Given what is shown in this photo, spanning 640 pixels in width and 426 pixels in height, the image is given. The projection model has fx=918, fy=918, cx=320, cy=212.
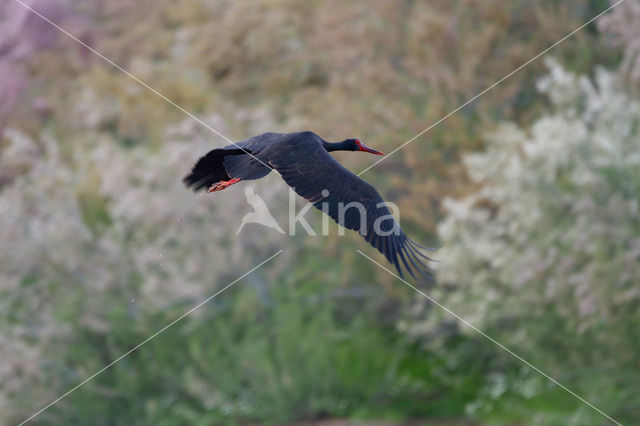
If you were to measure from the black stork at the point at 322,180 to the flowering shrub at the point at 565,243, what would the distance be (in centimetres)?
504

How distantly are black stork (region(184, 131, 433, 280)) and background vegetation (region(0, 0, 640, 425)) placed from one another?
525 cm

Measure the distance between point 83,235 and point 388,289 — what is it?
167 inches

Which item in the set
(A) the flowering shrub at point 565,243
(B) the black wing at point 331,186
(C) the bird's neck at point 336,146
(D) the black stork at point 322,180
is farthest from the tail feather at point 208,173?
(A) the flowering shrub at point 565,243

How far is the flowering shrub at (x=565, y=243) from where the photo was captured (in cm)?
957

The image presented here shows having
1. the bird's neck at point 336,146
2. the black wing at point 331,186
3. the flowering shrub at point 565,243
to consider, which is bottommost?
the black wing at point 331,186

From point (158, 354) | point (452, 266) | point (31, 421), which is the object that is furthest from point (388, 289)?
point (31, 421)

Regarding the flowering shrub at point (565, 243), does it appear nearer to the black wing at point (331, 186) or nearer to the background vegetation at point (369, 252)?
the background vegetation at point (369, 252)

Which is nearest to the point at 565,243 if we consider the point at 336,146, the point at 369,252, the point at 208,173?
the point at 369,252

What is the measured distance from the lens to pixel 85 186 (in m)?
13.1

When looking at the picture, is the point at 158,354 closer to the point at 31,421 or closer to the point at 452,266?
the point at 31,421

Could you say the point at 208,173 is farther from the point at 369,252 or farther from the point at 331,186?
the point at 369,252

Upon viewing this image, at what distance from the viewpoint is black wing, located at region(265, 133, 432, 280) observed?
479cm

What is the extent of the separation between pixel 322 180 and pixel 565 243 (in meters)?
5.98

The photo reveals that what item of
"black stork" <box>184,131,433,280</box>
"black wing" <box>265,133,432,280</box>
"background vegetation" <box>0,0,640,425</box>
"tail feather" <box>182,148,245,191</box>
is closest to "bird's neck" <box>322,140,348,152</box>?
"black stork" <box>184,131,433,280</box>
